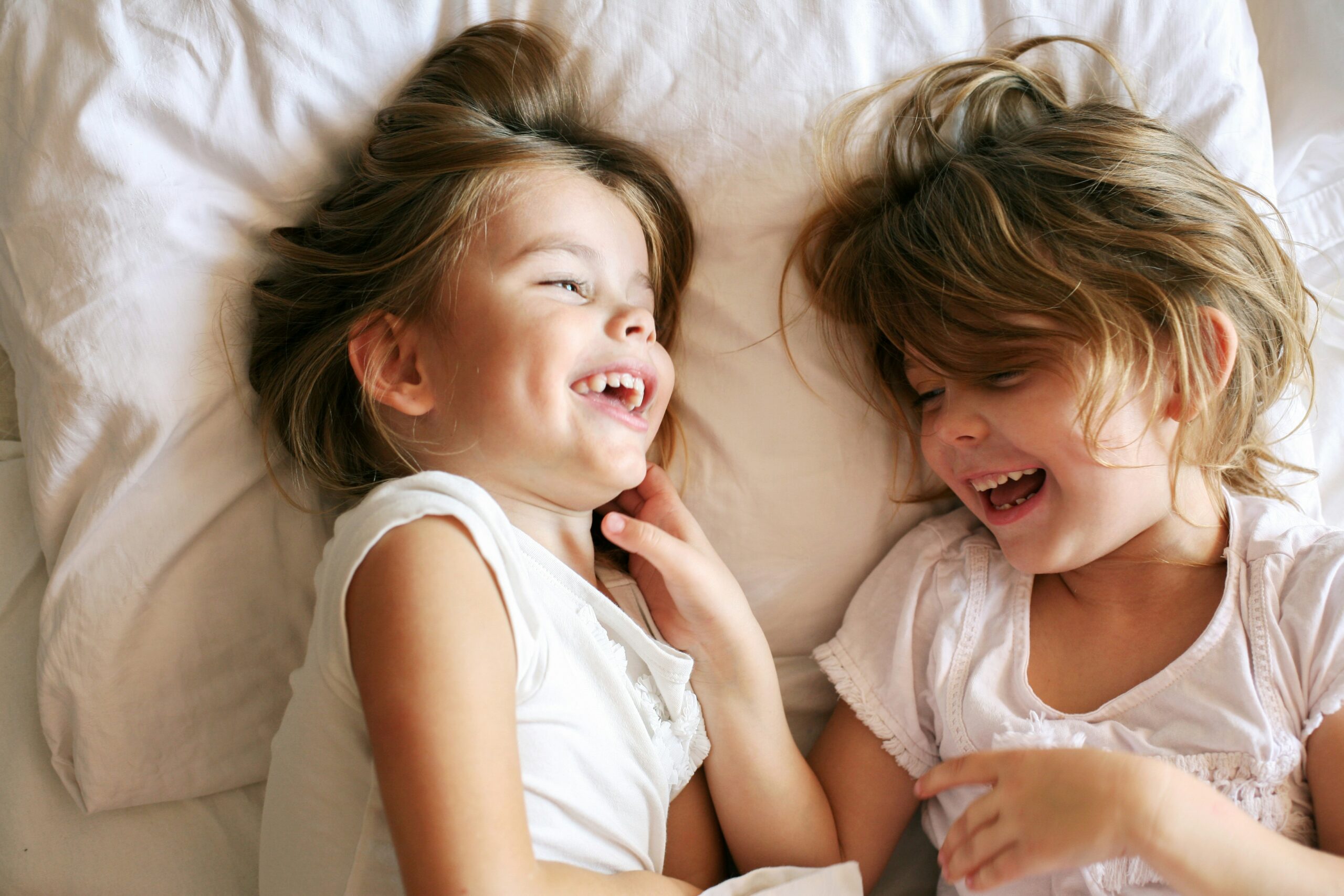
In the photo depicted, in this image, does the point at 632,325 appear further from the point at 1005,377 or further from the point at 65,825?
the point at 65,825

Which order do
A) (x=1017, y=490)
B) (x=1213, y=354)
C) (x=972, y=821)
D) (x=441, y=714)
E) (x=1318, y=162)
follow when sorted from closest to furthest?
(x=441, y=714) → (x=972, y=821) → (x=1213, y=354) → (x=1017, y=490) → (x=1318, y=162)

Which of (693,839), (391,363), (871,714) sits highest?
(391,363)

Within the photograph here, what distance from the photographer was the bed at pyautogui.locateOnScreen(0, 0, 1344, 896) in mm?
999

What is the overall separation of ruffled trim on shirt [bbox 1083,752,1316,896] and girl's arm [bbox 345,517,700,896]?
0.51 meters

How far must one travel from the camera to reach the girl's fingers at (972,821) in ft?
2.73

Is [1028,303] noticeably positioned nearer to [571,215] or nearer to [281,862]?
[571,215]

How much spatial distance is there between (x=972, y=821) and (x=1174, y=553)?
1.27 ft

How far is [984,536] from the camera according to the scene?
3.70 ft

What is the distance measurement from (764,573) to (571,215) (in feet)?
1.51

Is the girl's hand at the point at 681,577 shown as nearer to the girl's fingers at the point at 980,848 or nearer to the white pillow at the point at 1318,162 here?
the girl's fingers at the point at 980,848

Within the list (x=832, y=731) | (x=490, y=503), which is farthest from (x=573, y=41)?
(x=832, y=731)

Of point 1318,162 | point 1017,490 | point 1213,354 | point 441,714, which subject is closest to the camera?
point 441,714

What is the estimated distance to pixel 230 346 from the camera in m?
1.03

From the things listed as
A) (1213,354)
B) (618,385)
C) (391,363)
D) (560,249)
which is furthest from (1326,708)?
(391,363)
